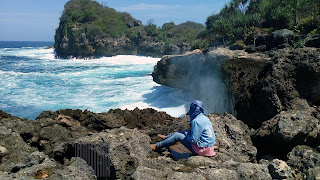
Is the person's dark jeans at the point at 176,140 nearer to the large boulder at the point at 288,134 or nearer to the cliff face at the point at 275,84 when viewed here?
the large boulder at the point at 288,134

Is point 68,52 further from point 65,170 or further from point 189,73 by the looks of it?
point 65,170

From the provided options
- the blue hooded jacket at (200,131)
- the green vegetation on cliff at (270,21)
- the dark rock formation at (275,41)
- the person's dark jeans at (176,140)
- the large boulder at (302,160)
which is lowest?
the large boulder at (302,160)

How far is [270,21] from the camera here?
22609mm

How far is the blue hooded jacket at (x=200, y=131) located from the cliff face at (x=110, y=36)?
45.1 metres

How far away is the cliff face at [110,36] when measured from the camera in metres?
55.8

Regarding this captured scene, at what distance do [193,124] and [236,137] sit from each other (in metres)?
1.19

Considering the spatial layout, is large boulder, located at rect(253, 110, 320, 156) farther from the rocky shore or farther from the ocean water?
the ocean water

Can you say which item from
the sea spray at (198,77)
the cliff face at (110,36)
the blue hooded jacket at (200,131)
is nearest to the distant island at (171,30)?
the cliff face at (110,36)

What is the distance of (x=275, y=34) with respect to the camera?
16.2 meters

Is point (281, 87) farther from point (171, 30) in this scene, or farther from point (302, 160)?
point (171, 30)

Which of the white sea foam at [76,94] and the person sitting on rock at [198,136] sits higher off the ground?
the person sitting on rock at [198,136]

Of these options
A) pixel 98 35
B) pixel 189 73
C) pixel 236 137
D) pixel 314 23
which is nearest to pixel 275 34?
pixel 314 23

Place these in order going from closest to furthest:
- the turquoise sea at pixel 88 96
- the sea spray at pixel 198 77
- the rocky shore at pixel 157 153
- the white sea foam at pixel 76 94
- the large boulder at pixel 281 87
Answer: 1. the rocky shore at pixel 157 153
2. the large boulder at pixel 281 87
3. the sea spray at pixel 198 77
4. the turquoise sea at pixel 88 96
5. the white sea foam at pixel 76 94

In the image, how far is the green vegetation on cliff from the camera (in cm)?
1877
